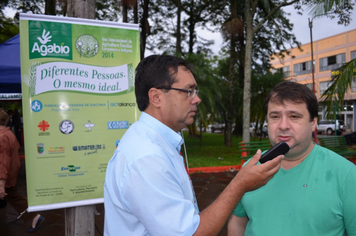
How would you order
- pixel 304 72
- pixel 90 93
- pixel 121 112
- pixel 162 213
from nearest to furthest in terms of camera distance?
pixel 162 213 → pixel 90 93 → pixel 121 112 → pixel 304 72

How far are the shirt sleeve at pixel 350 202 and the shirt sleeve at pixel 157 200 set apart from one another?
2.81 ft

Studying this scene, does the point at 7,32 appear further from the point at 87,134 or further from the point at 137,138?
the point at 137,138

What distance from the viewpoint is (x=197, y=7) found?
1975 cm

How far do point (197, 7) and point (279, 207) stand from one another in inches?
792

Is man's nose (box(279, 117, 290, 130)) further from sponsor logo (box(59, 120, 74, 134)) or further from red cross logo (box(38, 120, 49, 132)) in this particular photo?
red cross logo (box(38, 120, 49, 132))

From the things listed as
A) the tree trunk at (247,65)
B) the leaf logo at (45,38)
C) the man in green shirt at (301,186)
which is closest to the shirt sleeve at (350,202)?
the man in green shirt at (301,186)

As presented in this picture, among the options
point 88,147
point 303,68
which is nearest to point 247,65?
point 88,147

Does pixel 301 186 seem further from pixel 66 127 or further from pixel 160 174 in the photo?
pixel 66 127

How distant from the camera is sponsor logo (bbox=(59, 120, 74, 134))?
289 cm

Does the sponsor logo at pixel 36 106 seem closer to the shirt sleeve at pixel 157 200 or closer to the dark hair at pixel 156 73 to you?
the dark hair at pixel 156 73

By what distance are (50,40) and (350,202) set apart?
9.56ft

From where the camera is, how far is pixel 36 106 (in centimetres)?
279

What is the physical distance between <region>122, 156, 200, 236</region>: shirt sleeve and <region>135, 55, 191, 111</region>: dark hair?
0.50 metres

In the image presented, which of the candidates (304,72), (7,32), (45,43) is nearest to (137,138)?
(45,43)
